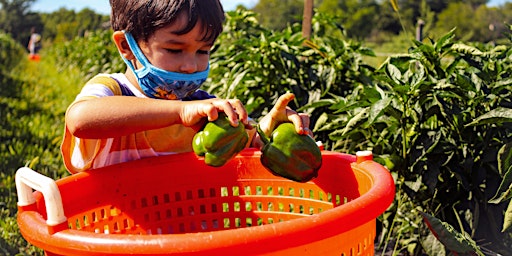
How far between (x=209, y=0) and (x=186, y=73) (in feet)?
0.73

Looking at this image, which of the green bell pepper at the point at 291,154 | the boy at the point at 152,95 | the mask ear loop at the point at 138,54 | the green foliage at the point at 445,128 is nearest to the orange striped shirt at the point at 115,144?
the boy at the point at 152,95

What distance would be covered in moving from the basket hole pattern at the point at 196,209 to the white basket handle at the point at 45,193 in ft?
1.35

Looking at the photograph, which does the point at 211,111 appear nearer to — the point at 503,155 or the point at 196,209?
the point at 196,209

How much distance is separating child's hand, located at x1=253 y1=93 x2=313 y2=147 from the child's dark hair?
29 centimetres

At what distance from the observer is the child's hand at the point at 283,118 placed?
1.61 metres

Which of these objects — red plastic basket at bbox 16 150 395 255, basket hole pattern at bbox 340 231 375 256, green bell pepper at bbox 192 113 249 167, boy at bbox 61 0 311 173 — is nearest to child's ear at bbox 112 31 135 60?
boy at bbox 61 0 311 173

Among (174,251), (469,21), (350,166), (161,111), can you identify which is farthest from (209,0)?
(469,21)

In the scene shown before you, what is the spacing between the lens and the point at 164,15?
1.73m

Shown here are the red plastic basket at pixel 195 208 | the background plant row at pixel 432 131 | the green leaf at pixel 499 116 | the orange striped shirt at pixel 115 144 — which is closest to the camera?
the red plastic basket at pixel 195 208

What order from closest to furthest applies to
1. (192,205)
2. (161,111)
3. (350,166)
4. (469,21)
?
(161,111), (350,166), (192,205), (469,21)

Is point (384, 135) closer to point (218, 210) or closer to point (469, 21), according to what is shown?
point (218, 210)

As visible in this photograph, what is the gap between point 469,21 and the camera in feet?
124

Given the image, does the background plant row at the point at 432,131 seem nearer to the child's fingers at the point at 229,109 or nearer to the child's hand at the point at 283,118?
the child's hand at the point at 283,118

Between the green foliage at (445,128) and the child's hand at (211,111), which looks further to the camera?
the green foliage at (445,128)
